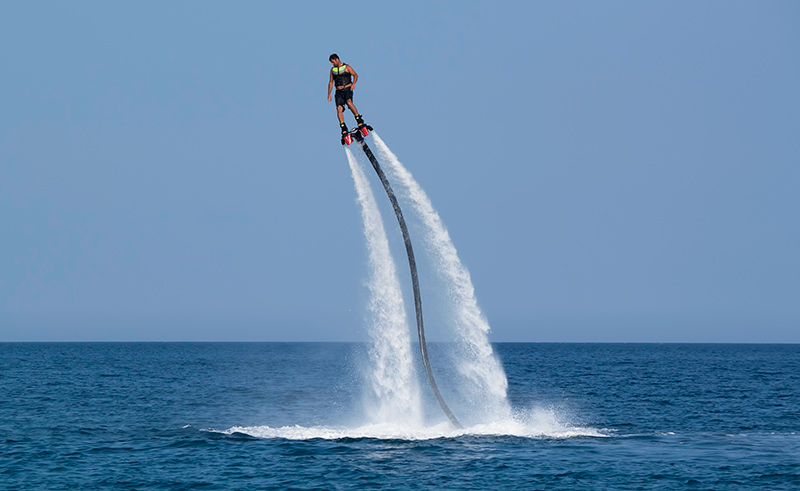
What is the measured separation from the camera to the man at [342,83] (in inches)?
1227

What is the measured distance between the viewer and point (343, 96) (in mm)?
31781

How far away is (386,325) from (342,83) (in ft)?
45.2

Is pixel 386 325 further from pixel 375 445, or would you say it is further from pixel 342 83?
pixel 342 83

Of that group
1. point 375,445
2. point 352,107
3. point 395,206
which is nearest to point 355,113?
point 352,107

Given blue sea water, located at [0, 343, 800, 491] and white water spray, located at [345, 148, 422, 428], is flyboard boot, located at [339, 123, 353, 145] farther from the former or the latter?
blue sea water, located at [0, 343, 800, 491]

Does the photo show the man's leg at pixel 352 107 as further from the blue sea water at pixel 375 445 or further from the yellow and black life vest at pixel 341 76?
the blue sea water at pixel 375 445

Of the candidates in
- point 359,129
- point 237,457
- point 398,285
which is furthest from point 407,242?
point 237,457

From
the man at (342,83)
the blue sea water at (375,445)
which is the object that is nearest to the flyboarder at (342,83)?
the man at (342,83)

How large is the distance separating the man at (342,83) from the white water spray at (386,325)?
220 inches

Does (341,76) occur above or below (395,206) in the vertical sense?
above

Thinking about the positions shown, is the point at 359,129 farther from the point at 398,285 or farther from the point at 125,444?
the point at 125,444

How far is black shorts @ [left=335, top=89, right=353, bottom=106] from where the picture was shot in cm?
3167

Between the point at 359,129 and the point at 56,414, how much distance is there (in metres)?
34.3

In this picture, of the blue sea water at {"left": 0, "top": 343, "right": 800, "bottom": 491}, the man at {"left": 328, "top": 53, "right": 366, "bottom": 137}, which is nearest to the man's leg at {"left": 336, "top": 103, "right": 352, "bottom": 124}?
the man at {"left": 328, "top": 53, "right": 366, "bottom": 137}
